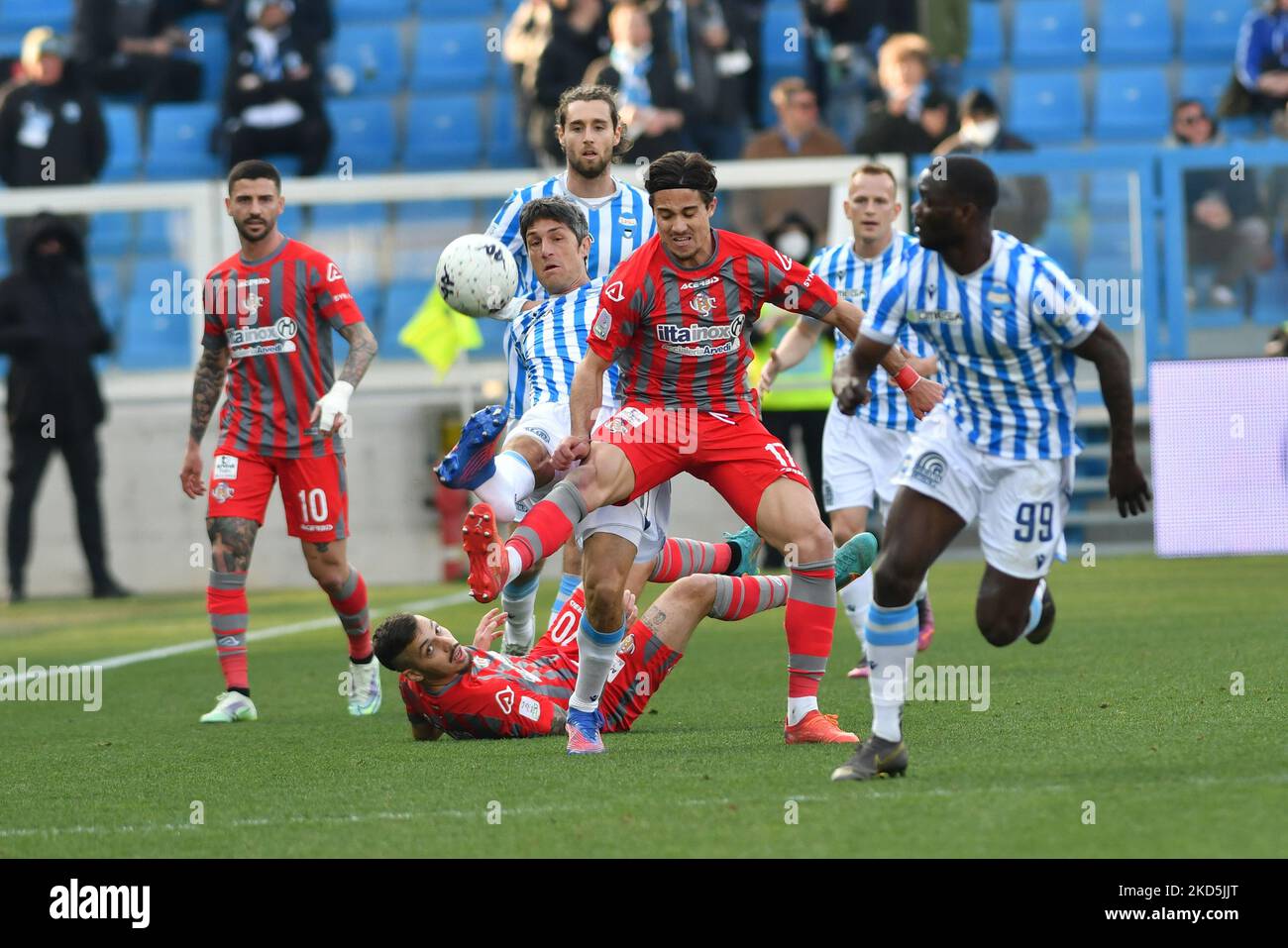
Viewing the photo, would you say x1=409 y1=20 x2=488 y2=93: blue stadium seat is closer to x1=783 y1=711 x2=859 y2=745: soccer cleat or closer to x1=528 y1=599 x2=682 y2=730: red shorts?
x1=528 y1=599 x2=682 y2=730: red shorts

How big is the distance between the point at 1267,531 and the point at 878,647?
9.10m

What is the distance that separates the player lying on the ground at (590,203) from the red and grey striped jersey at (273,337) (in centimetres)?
88

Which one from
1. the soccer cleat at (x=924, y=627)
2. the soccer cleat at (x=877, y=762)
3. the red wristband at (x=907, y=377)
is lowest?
the soccer cleat at (x=924, y=627)

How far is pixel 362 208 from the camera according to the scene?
58.2 ft

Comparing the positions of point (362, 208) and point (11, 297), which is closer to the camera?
point (11, 297)

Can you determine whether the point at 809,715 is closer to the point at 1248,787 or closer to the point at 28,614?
the point at 1248,787

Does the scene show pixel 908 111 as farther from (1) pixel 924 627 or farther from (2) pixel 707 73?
(1) pixel 924 627

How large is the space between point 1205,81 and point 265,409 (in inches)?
523

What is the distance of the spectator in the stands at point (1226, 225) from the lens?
1692cm

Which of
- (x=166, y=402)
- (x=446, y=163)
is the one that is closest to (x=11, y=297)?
(x=166, y=402)

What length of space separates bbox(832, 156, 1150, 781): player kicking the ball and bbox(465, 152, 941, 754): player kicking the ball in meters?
0.51

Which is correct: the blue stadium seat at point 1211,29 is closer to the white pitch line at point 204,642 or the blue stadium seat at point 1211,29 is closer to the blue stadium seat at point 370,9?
the blue stadium seat at point 370,9

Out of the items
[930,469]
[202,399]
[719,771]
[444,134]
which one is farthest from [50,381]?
[930,469]

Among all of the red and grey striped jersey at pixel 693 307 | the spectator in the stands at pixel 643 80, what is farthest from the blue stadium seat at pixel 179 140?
the red and grey striped jersey at pixel 693 307
